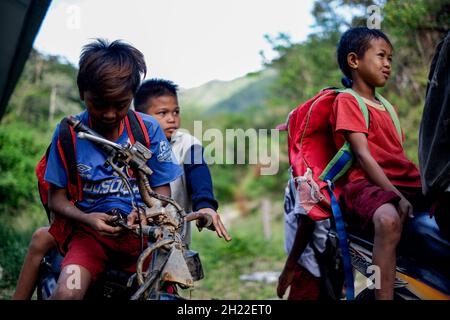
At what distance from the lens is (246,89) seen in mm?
46781

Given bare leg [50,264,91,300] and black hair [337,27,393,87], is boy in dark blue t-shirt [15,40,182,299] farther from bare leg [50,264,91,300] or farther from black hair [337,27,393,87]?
black hair [337,27,393,87]

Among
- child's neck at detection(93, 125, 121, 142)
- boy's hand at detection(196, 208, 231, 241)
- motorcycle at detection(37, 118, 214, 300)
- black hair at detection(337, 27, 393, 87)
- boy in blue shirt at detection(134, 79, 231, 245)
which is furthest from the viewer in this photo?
boy in blue shirt at detection(134, 79, 231, 245)

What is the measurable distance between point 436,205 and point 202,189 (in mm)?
1509

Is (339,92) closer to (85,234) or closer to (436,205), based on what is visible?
(436,205)

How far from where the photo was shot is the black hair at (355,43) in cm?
354

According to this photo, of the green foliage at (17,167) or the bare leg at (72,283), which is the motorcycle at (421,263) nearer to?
the bare leg at (72,283)

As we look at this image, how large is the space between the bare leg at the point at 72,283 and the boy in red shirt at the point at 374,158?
52.6 inches

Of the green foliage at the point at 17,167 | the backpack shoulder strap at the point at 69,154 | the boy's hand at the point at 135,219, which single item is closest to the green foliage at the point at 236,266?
the green foliage at the point at 17,167

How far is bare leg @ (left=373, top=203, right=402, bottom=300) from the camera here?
9.20ft

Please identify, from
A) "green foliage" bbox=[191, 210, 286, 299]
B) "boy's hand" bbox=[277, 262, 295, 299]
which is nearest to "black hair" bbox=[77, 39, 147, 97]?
"boy's hand" bbox=[277, 262, 295, 299]

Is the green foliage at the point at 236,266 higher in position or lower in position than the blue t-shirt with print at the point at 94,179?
higher

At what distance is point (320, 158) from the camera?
3531 millimetres

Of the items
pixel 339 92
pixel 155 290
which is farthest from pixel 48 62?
pixel 155 290

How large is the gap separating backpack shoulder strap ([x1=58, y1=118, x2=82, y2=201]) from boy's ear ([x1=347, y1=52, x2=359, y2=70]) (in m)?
1.70
